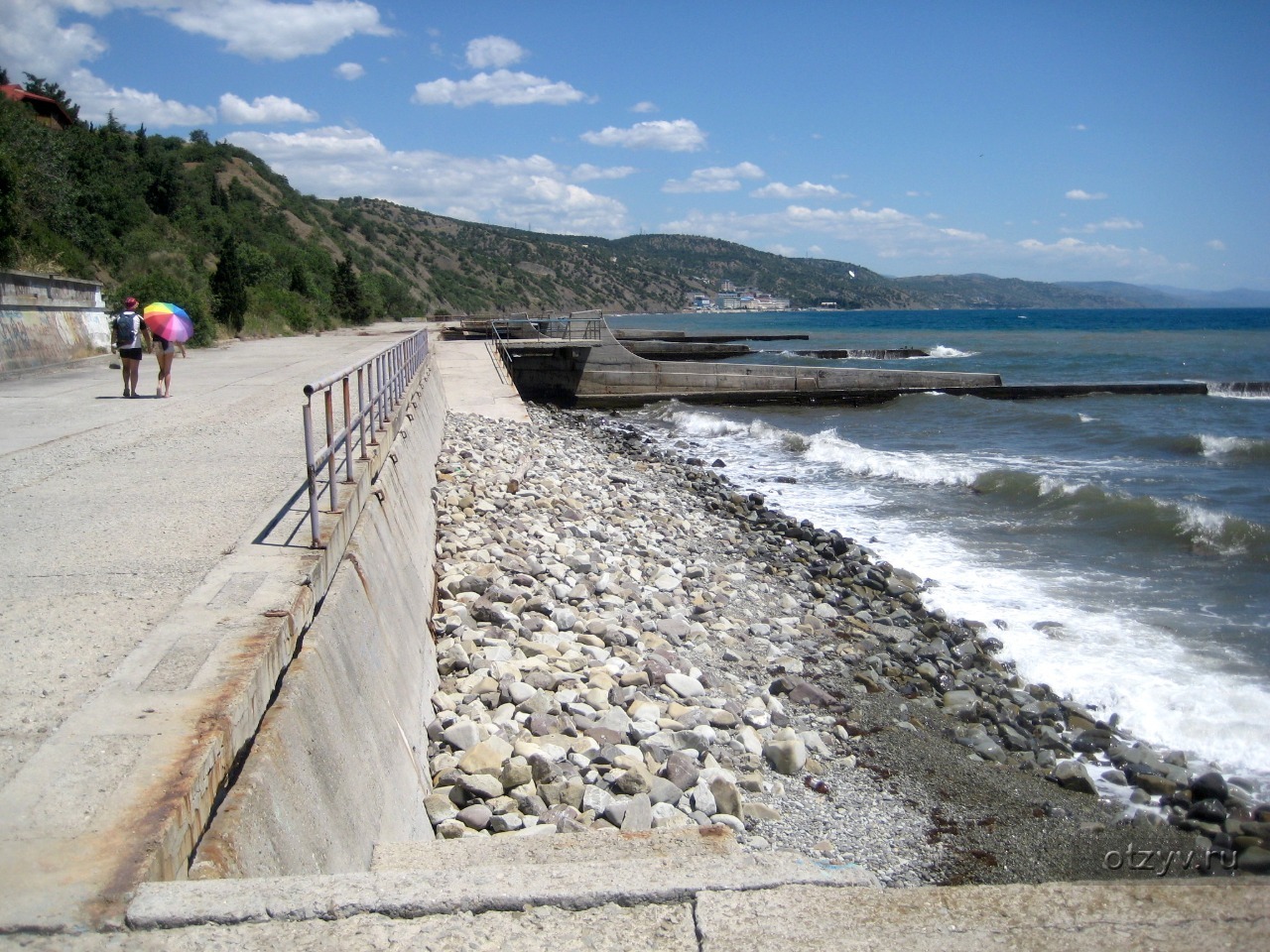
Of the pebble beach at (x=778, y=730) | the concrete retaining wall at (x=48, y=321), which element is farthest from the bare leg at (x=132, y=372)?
the pebble beach at (x=778, y=730)

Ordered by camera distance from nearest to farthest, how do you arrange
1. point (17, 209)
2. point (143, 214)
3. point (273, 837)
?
point (273, 837) < point (17, 209) < point (143, 214)

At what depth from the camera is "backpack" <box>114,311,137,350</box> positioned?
12.7 metres

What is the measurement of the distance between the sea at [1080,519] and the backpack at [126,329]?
9.81 meters

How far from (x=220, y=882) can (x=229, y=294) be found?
33040mm

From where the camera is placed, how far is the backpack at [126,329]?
12.7 metres

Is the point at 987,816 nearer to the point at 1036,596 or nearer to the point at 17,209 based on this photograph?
the point at 1036,596

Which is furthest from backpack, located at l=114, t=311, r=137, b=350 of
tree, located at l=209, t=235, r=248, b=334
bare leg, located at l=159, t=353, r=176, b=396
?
tree, located at l=209, t=235, r=248, b=334

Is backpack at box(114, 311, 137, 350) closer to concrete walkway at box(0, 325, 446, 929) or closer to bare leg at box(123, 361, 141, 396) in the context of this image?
bare leg at box(123, 361, 141, 396)

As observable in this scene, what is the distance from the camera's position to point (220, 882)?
2.51 meters

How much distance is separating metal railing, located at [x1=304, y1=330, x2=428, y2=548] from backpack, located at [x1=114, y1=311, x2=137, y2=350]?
274 cm

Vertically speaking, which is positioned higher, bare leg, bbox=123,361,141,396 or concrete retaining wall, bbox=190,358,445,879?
bare leg, bbox=123,361,141,396

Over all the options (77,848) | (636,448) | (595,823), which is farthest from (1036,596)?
(636,448)

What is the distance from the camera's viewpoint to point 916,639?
28.8ft

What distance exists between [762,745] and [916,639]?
10.4 ft
